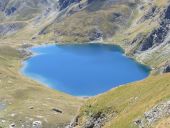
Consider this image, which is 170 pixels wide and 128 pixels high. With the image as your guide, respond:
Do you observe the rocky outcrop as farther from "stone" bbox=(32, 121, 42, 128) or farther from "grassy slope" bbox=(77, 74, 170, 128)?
"stone" bbox=(32, 121, 42, 128)

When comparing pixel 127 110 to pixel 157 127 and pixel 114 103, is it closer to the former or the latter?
pixel 114 103

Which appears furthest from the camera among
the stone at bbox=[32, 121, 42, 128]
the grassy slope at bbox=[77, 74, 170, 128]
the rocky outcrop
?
the stone at bbox=[32, 121, 42, 128]

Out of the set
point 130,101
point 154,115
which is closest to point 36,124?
point 130,101

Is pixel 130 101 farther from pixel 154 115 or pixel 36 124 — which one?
pixel 36 124

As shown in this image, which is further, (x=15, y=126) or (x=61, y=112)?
(x=61, y=112)

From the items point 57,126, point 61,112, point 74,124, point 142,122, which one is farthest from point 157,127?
point 61,112

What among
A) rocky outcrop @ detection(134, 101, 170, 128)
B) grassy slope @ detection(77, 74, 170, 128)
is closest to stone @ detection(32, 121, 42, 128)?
grassy slope @ detection(77, 74, 170, 128)

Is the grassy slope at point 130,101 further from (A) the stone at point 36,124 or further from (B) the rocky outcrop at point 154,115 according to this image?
(A) the stone at point 36,124
